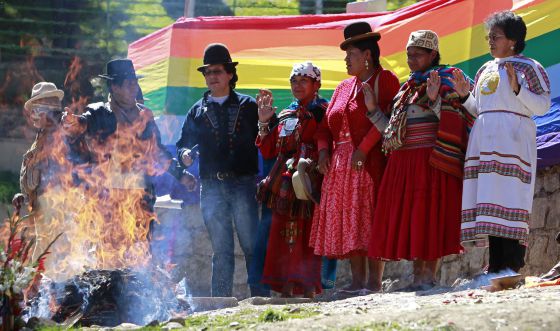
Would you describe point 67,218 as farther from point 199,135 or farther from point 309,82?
point 309,82

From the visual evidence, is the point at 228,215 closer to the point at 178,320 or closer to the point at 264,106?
the point at 264,106

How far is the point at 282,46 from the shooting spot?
43.3 ft

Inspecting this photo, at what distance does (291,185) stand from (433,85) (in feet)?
5.55

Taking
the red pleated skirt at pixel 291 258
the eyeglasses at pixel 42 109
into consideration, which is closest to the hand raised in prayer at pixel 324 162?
the red pleated skirt at pixel 291 258

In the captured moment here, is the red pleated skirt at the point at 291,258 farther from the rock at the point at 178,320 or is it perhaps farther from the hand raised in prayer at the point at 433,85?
the rock at the point at 178,320

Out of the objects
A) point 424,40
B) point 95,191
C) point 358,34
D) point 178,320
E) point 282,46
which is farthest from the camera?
point 282,46

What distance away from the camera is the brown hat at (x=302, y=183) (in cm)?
915

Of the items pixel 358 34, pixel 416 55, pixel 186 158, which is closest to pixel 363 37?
pixel 358 34

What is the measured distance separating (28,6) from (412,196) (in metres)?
12.1

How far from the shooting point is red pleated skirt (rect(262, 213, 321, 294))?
30.8 ft

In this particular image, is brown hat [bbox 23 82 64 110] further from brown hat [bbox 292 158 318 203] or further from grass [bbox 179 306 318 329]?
grass [bbox 179 306 318 329]

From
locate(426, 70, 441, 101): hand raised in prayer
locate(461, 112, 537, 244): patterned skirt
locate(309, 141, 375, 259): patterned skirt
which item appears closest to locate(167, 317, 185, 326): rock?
locate(309, 141, 375, 259): patterned skirt

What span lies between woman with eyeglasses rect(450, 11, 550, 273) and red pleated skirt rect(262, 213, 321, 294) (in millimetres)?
1859

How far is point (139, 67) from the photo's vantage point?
14047 mm
